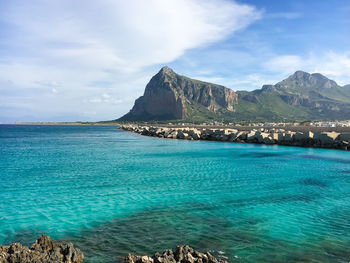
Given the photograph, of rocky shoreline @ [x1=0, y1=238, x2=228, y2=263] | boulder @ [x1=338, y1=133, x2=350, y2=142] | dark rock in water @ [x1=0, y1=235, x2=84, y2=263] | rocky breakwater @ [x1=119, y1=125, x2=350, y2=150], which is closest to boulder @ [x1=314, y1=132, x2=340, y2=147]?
rocky breakwater @ [x1=119, y1=125, x2=350, y2=150]

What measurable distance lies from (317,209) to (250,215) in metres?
2.73

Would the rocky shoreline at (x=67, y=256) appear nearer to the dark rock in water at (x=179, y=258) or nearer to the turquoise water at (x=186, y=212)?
the dark rock in water at (x=179, y=258)

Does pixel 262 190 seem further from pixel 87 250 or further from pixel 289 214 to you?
pixel 87 250

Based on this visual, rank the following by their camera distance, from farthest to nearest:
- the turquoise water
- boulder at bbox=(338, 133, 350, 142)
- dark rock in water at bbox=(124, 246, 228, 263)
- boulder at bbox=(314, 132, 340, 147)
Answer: boulder at bbox=(314, 132, 340, 147)
boulder at bbox=(338, 133, 350, 142)
the turquoise water
dark rock in water at bbox=(124, 246, 228, 263)

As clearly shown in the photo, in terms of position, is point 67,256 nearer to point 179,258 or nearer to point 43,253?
point 43,253

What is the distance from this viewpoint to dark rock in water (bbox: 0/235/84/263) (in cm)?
583

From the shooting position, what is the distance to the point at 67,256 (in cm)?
607

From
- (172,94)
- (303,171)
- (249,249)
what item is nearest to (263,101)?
(172,94)

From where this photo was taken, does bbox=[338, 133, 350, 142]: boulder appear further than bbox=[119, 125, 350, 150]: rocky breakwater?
No

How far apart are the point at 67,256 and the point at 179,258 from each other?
2506 millimetres

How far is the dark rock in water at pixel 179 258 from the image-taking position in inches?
228

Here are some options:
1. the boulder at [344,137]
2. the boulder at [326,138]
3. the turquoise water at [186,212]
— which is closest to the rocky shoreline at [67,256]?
the turquoise water at [186,212]

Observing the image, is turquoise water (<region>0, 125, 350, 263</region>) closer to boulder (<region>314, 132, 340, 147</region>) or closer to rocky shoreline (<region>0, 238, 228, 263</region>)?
rocky shoreline (<region>0, 238, 228, 263</region>)

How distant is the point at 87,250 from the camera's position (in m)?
6.74
